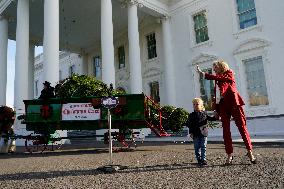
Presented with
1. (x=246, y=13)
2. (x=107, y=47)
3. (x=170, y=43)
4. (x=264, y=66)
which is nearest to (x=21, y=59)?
(x=107, y=47)

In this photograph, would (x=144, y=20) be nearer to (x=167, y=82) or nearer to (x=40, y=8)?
(x=167, y=82)

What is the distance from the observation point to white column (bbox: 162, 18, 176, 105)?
19.1m

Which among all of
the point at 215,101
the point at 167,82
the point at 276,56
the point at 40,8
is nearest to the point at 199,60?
the point at 167,82

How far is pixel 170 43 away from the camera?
1980 centimetres

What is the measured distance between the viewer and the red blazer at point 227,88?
4.68 m

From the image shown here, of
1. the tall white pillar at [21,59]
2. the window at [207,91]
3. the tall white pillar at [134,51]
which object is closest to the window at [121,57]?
the tall white pillar at [134,51]

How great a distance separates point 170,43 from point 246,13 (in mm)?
5693

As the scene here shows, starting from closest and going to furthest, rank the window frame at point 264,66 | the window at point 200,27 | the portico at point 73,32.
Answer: the portico at point 73,32 < the window frame at point 264,66 < the window at point 200,27

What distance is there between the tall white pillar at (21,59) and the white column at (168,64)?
9348 mm

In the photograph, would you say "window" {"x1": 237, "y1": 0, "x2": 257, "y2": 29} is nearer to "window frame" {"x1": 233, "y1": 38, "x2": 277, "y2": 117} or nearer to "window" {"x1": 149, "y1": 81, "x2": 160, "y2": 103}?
"window frame" {"x1": 233, "y1": 38, "x2": 277, "y2": 117}

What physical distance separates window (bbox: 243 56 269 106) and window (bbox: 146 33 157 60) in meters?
7.82

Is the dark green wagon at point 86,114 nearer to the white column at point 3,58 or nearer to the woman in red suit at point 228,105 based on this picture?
the woman in red suit at point 228,105

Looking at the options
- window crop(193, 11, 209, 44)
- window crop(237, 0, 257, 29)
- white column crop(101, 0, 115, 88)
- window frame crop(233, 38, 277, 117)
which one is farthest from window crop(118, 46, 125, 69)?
window crop(237, 0, 257, 29)

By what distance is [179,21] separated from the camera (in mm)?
19641
